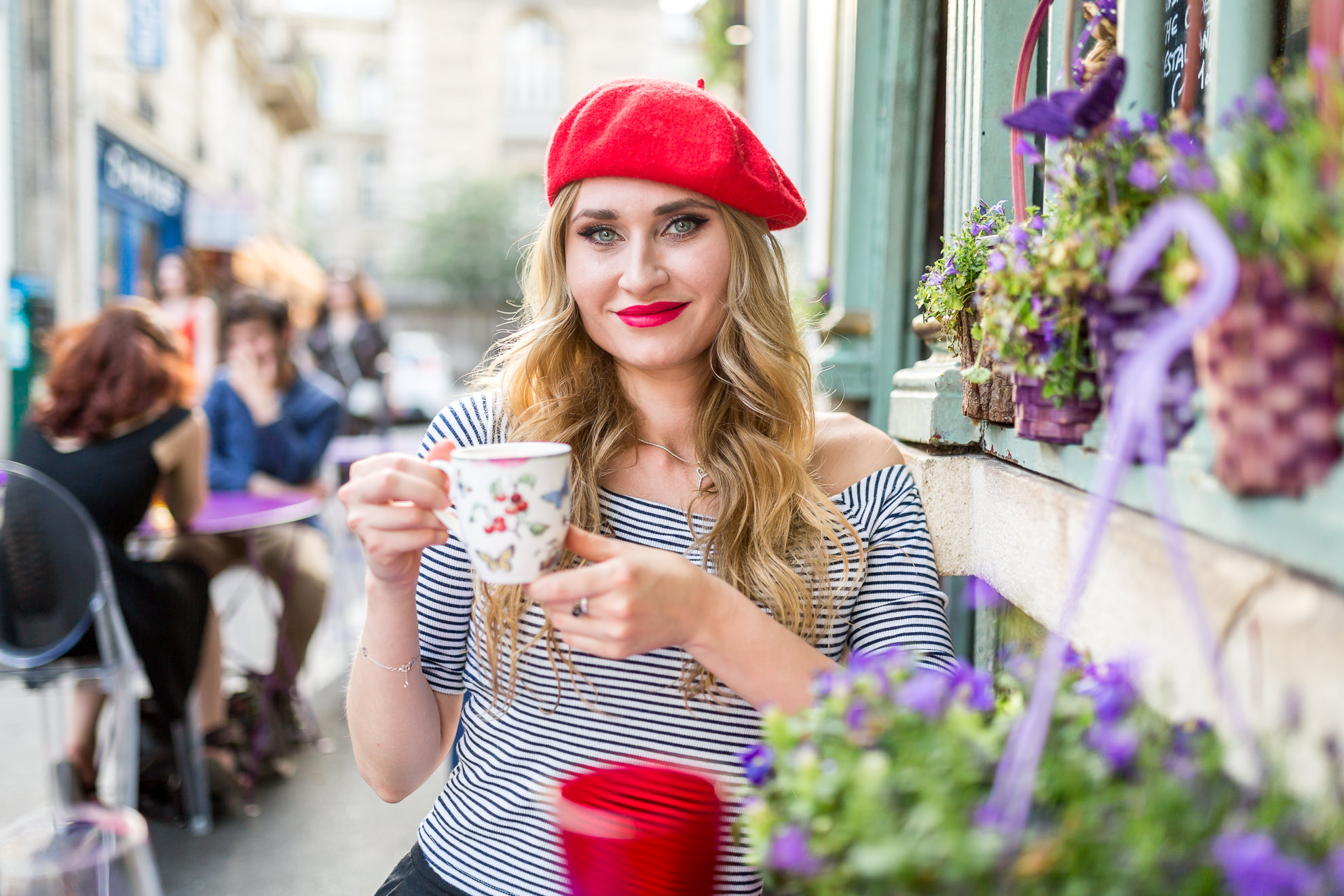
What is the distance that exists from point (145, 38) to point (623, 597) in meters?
10.9

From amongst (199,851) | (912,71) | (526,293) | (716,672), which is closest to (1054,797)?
(716,672)

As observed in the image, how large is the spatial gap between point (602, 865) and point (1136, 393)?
54 cm

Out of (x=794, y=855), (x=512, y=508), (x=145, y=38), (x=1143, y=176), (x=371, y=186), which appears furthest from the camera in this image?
(x=371, y=186)

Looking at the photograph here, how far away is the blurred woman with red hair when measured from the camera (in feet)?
9.88

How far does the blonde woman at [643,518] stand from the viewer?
1.42m

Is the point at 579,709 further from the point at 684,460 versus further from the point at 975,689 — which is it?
the point at 975,689

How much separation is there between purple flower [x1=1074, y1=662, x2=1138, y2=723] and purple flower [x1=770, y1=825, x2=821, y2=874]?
0.79 ft

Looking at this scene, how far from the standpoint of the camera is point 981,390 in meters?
1.48

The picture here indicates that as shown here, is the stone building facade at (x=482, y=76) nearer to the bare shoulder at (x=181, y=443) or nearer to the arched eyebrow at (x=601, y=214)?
the bare shoulder at (x=181, y=443)

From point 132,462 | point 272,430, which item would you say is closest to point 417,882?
point 132,462

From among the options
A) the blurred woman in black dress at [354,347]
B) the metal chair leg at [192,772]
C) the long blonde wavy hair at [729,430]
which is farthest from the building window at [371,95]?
the long blonde wavy hair at [729,430]

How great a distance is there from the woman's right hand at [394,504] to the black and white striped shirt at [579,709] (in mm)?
333

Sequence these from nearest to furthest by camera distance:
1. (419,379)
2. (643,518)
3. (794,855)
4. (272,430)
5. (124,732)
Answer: (794,855)
(643,518)
(124,732)
(272,430)
(419,379)

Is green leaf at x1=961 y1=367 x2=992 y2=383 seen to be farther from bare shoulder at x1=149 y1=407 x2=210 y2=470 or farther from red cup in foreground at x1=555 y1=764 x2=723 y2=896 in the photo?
bare shoulder at x1=149 y1=407 x2=210 y2=470
